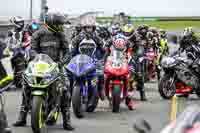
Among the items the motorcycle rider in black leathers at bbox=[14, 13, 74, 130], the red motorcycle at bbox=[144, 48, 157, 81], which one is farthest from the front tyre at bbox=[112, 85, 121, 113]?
the red motorcycle at bbox=[144, 48, 157, 81]

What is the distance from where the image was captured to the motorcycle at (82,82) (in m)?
11.8

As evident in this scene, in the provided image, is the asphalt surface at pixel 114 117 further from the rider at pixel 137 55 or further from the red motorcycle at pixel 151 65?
the red motorcycle at pixel 151 65

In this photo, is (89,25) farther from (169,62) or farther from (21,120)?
(169,62)

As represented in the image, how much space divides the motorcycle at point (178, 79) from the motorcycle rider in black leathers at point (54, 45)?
5.39 m

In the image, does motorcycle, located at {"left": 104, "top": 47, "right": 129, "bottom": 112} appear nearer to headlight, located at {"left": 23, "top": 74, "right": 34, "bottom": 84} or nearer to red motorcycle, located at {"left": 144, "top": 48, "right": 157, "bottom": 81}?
headlight, located at {"left": 23, "top": 74, "right": 34, "bottom": 84}

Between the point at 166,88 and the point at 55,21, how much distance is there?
5827 mm

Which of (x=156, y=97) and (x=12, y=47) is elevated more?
(x=12, y=47)

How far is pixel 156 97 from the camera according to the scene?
16.4 meters

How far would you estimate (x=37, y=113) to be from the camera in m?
9.53

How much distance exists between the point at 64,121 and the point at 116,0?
36945 mm

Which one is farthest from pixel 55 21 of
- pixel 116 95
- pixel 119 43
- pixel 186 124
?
pixel 186 124

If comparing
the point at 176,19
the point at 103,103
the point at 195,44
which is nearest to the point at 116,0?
the point at 176,19

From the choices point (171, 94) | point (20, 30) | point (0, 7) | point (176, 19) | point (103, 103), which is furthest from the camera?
point (176, 19)

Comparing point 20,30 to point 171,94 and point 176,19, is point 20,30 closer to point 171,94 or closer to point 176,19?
point 171,94
